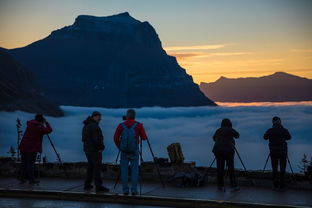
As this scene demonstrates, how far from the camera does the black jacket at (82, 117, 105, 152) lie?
11266 mm

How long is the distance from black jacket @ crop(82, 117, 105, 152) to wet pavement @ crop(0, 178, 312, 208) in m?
1.01

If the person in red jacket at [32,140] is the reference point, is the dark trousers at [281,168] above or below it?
below

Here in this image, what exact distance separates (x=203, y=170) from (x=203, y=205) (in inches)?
135

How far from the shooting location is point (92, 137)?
37.1 feet

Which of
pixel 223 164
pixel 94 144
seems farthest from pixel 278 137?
pixel 94 144

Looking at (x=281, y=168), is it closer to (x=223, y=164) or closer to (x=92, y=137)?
(x=223, y=164)

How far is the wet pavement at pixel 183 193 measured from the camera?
1005 centimetres

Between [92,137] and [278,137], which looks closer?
[92,137]

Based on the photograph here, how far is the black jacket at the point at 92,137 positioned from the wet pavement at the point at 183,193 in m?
1.01

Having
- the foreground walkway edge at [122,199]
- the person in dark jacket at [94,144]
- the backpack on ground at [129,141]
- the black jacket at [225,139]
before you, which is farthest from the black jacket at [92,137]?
the black jacket at [225,139]

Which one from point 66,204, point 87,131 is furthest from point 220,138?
point 66,204

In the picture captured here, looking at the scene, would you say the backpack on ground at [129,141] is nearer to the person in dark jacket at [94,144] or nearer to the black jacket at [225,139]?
the person in dark jacket at [94,144]

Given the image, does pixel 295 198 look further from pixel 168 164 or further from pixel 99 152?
pixel 99 152

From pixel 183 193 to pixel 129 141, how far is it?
1688mm
